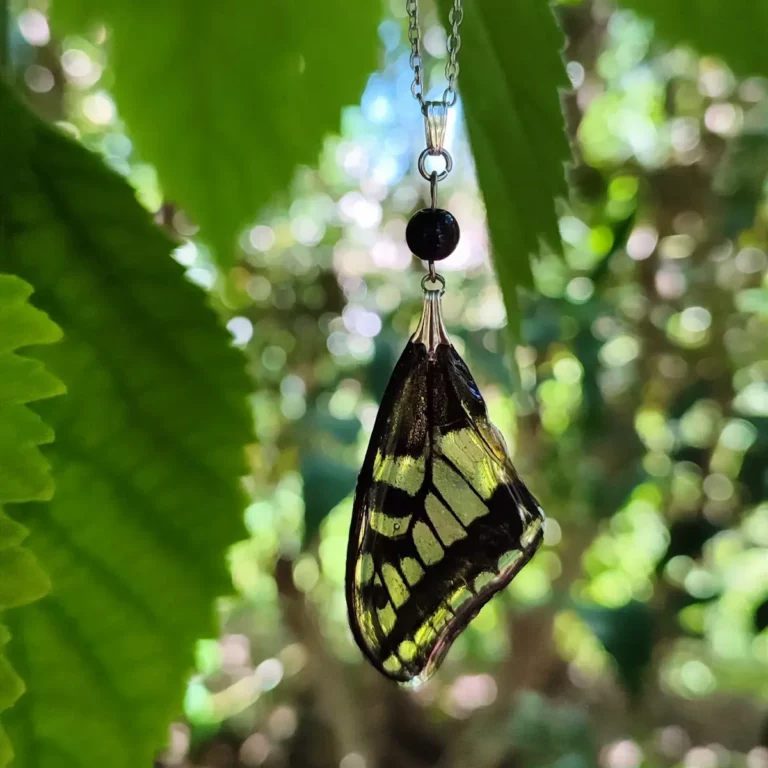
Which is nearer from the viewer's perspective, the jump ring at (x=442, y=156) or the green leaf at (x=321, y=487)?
the jump ring at (x=442, y=156)

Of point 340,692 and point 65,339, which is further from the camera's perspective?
point 340,692

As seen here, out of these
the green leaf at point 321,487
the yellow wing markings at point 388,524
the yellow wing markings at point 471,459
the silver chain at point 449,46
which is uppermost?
the silver chain at point 449,46

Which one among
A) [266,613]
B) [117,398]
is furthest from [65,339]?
[266,613]

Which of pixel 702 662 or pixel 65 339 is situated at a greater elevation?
pixel 65 339

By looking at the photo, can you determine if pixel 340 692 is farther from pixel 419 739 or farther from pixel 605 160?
pixel 605 160

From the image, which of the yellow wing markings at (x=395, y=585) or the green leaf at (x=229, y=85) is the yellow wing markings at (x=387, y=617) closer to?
the yellow wing markings at (x=395, y=585)

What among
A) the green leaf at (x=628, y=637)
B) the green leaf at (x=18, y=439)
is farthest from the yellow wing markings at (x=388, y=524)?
the green leaf at (x=628, y=637)

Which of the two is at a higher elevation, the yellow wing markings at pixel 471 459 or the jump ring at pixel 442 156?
the jump ring at pixel 442 156

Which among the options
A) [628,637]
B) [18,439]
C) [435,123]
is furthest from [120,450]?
[628,637]
